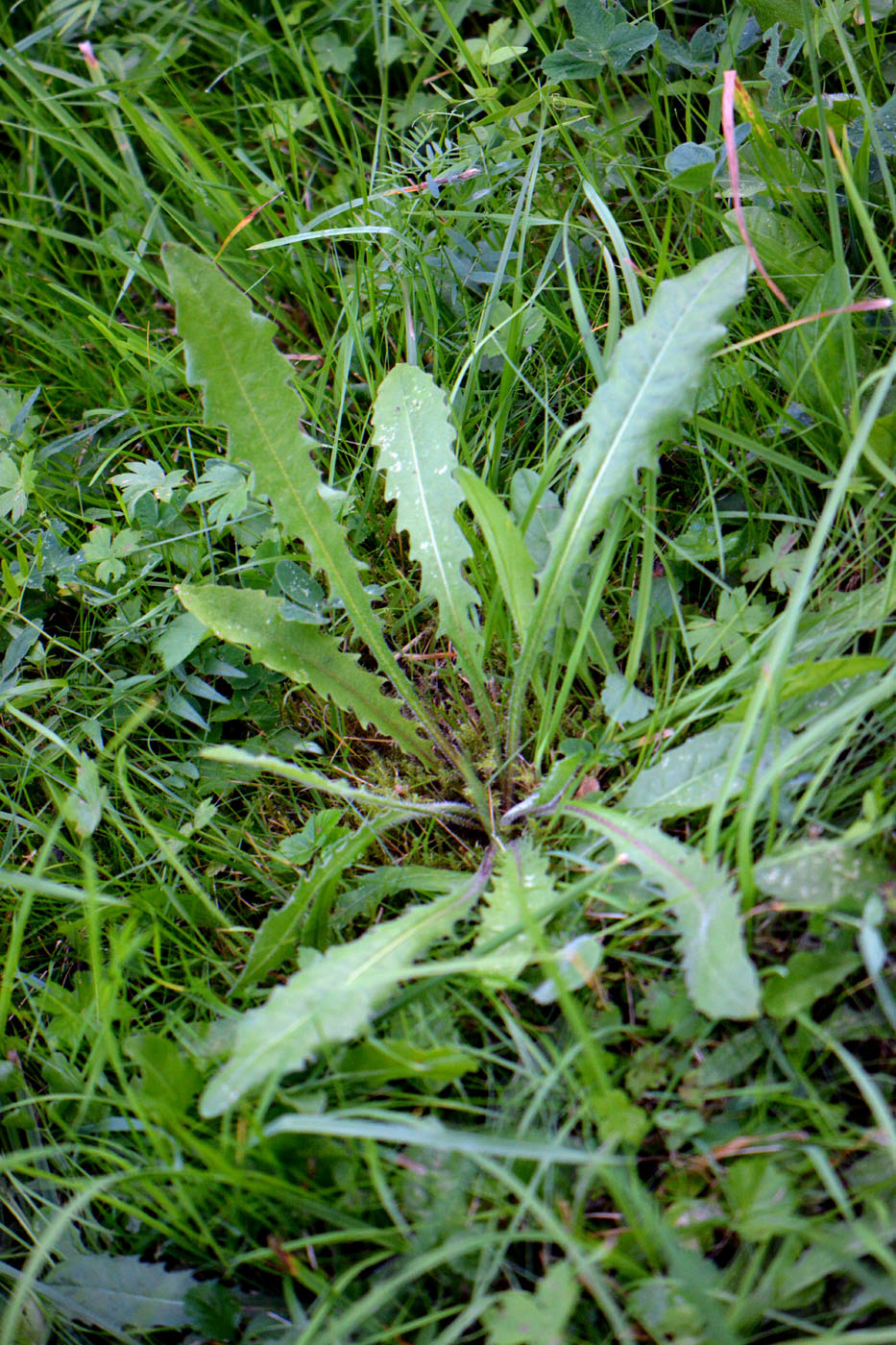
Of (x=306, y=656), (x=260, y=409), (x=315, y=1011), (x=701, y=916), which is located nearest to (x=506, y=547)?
(x=306, y=656)

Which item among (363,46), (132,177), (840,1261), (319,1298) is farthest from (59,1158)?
(363,46)

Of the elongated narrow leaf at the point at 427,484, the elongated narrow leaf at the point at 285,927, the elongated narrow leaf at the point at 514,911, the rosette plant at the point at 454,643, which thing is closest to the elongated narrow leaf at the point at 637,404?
the rosette plant at the point at 454,643

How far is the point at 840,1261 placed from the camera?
1.06m

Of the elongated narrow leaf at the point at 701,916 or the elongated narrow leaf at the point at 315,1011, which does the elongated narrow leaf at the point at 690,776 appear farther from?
the elongated narrow leaf at the point at 315,1011

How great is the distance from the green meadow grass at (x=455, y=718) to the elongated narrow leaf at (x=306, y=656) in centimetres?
5

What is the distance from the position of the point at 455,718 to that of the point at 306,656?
0.35 metres

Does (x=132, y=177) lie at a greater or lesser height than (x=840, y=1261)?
greater

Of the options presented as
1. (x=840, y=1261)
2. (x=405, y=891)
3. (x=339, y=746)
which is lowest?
(x=840, y=1261)

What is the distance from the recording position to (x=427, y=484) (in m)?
1.84

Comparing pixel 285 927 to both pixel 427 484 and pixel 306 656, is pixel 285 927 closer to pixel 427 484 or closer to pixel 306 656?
pixel 306 656

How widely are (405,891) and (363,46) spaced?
7.82ft

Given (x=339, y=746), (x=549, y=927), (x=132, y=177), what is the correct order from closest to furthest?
(x=549, y=927) → (x=339, y=746) → (x=132, y=177)

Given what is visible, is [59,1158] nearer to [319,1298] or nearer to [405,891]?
[319,1298]

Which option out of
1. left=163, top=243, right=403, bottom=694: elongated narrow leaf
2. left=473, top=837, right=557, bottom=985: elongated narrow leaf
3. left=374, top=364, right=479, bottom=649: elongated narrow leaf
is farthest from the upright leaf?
left=473, top=837, right=557, bottom=985: elongated narrow leaf
